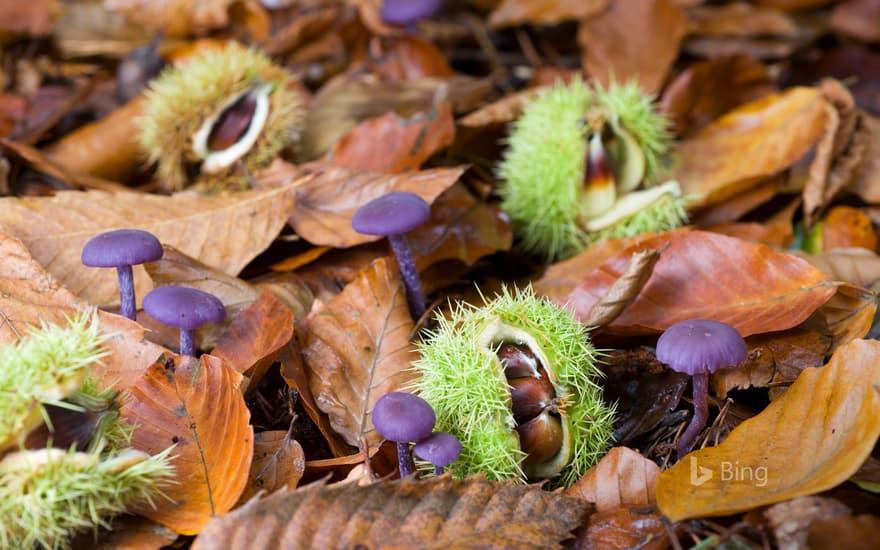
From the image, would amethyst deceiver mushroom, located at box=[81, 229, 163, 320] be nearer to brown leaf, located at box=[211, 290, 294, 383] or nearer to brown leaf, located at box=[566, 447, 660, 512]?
brown leaf, located at box=[211, 290, 294, 383]

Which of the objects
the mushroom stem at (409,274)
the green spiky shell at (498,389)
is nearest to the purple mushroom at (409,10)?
the mushroom stem at (409,274)

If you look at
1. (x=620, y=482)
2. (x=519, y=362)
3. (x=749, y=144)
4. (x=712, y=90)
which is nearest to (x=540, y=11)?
(x=712, y=90)

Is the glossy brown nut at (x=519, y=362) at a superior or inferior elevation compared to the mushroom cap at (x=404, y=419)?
inferior

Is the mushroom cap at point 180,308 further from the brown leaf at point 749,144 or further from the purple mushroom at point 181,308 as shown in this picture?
the brown leaf at point 749,144

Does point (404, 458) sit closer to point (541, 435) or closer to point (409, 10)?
point (541, 435)

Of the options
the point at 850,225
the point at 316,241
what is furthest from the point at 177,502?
the point at 850,225

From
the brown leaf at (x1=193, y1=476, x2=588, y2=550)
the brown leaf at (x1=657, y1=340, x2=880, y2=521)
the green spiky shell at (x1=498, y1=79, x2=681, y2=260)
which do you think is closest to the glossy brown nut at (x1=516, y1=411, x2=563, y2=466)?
the brown leaf at (x1=193, y1=476, x2=588, y2=550)
